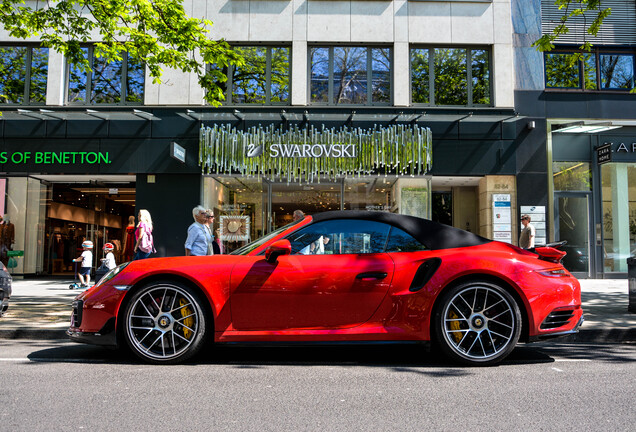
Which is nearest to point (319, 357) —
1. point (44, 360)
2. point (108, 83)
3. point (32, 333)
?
point (44, 360)

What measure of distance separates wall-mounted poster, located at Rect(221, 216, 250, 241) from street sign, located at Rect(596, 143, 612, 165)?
1000 centimetres

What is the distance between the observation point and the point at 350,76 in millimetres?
14430

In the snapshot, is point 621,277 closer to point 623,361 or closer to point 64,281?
point 623,361

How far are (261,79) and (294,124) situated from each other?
68.5 inches

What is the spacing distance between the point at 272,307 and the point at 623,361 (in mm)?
3411

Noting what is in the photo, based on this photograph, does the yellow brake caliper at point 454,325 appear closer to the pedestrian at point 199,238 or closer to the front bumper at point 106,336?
the front bumper at point 106,336

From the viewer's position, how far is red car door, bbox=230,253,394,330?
14.4ft

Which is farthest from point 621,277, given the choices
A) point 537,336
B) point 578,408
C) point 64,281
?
point 64,281

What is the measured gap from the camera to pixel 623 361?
4.92m

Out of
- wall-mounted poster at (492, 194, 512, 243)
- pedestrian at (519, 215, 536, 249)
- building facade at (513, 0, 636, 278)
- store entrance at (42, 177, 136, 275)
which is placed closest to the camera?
pedestrian at (519, 215, 536, 249)

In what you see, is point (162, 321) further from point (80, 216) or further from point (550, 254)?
point (80, 216)

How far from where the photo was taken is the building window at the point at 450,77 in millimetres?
14367

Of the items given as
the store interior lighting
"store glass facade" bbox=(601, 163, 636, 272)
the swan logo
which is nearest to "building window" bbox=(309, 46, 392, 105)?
the swan logo

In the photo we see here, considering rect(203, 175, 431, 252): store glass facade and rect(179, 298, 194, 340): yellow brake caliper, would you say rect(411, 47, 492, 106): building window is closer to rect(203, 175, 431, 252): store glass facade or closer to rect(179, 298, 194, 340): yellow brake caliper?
rect(203, 175, 431, 252): store glass facade
